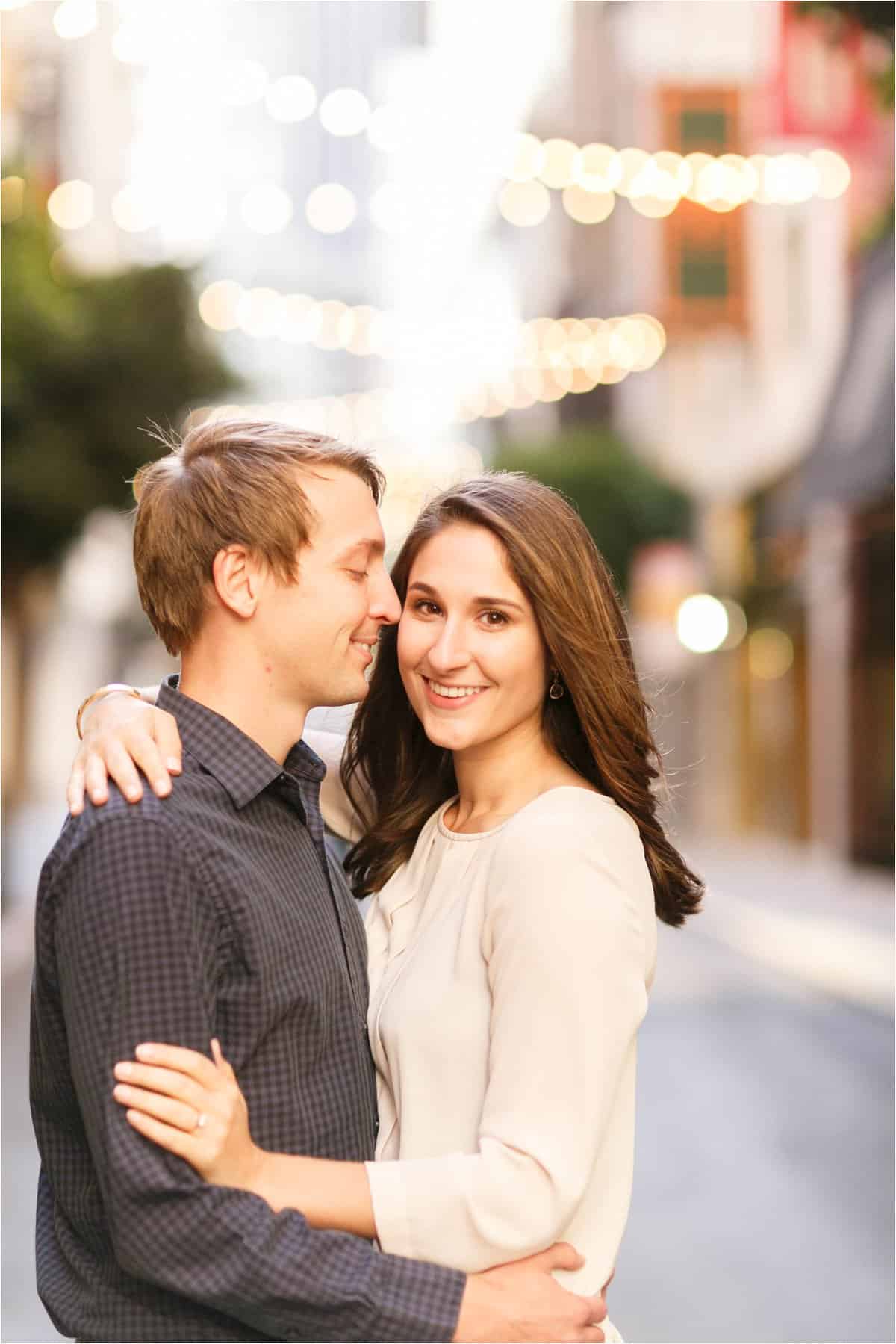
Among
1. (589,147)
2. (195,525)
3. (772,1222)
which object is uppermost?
(589,147)

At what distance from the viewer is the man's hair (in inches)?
105

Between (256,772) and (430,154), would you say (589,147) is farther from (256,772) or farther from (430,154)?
(256,772)

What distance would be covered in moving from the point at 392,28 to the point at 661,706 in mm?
14552

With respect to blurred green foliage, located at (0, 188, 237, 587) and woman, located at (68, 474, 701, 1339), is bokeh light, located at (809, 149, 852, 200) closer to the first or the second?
blurred green foliage, located at (0, 188, 237, 587)

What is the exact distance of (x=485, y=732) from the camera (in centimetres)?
296

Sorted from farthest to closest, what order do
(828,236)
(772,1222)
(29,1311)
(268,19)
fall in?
(828,236)
(268,19)
(772,1222)
(29,1311)

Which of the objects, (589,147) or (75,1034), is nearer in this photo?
(75,1034)

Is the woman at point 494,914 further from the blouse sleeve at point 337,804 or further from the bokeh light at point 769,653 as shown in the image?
the bokeh light at point 769,653

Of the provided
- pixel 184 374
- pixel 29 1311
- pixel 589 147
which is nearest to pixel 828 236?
pixel 184 374

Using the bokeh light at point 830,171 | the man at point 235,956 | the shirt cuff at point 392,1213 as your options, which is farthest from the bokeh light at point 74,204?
the shirt cuff at point 392,1213

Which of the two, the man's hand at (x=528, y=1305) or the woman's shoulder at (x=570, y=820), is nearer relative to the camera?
the man's hand at (x=528, y=1305)

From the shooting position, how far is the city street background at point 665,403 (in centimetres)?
849

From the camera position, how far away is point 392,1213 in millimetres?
2412

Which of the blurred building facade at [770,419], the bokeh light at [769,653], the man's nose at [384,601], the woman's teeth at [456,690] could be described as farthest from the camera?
the bokeh light at [769,653]
